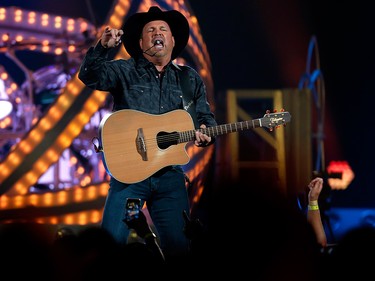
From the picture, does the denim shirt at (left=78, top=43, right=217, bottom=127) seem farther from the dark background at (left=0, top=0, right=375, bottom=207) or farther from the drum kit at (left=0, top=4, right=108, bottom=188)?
the dark background at (left=0, top=0, right=375, bottom=207)

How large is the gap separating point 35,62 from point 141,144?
4.94m

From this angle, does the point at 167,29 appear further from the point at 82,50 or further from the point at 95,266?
the point at 82,50

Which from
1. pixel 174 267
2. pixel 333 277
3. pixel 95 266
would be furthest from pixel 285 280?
pixel 95 266

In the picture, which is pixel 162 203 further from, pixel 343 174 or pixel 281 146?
pixel 343 174

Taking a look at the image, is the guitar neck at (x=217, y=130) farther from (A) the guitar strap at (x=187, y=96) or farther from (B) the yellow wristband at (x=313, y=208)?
(B) the yellow wristband at (x=313, y=208)

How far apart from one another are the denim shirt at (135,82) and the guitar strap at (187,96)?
3cm

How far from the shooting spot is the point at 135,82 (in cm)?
401

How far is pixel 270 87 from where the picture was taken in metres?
8.70

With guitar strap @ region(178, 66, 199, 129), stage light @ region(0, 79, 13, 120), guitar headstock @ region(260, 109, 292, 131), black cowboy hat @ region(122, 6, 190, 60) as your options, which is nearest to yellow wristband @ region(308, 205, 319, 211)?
guitar headstock @ region(260, 109, 292, 131)

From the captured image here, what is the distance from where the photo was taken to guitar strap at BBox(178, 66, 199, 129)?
165 inches

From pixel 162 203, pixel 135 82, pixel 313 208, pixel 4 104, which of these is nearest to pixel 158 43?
pixel 135 82

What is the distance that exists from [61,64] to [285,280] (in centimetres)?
644

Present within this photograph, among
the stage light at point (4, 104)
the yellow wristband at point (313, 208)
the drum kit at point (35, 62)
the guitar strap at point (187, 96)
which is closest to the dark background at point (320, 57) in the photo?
the drum kit at point (35, 62)

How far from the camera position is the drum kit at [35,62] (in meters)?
7.73
